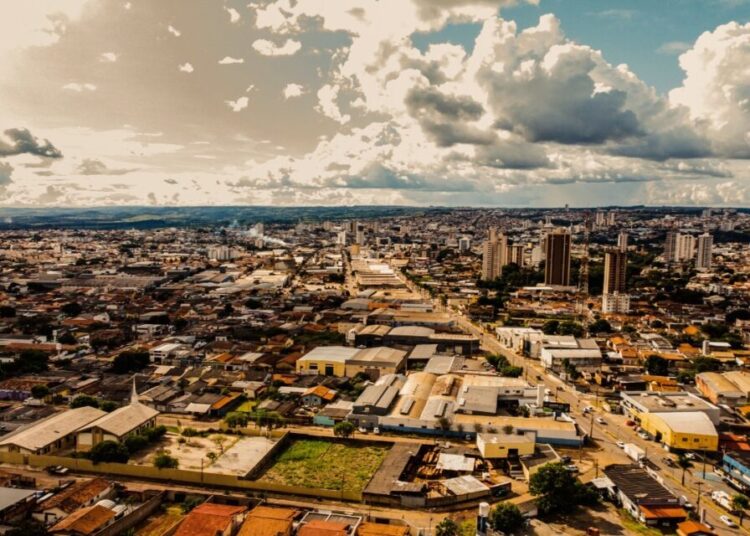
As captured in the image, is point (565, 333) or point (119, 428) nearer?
point (119, 428)

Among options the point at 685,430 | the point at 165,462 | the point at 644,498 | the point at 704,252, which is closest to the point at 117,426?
the point at 165,462

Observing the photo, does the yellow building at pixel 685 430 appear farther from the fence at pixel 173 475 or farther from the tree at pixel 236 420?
the tree at pixel 236 420

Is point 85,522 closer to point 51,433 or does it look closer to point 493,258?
point 51,433

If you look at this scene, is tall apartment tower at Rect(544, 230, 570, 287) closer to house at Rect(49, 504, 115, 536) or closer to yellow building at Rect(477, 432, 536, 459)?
yellow building at Rect(477, 432, 536, 459)

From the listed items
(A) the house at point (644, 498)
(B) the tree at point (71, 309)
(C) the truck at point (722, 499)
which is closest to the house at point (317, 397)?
(A) the house at point (644, 498)

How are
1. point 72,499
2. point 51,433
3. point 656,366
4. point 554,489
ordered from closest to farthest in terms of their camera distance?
point 72,499, point 554,489, point 51,433, point 656,366

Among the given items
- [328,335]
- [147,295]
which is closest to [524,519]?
[328,335]

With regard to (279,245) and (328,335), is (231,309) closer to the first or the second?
(328,335)
